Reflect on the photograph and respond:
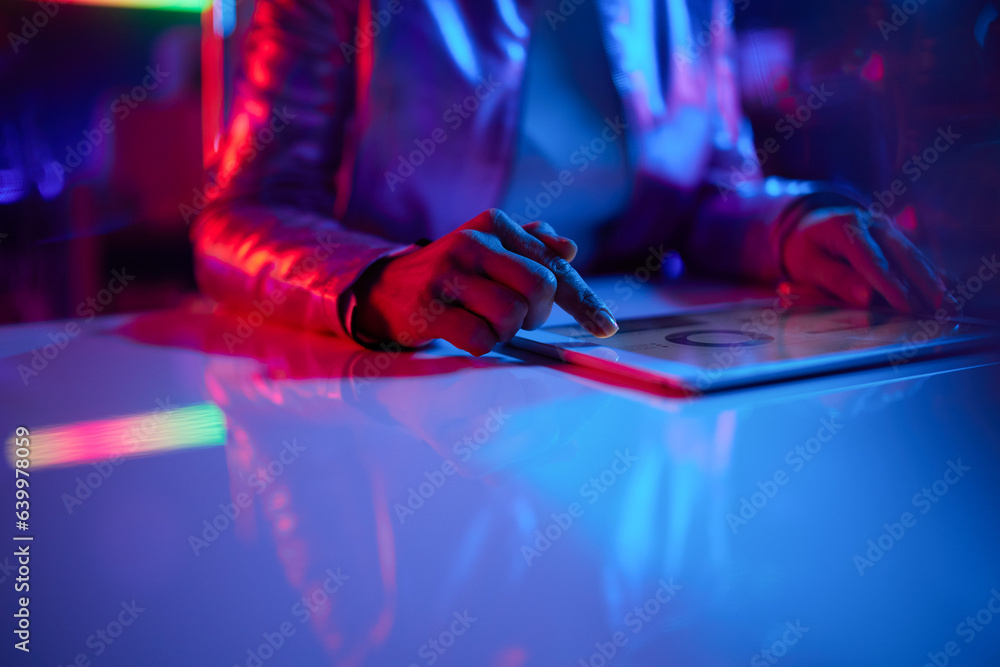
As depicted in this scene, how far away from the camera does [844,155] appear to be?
109cm

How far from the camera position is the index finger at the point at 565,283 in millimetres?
646

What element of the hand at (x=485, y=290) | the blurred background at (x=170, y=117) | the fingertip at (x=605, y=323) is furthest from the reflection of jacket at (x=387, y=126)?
the fingertip at (x=605, y=323)

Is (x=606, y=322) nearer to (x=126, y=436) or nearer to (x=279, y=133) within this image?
(x=126, y=436)

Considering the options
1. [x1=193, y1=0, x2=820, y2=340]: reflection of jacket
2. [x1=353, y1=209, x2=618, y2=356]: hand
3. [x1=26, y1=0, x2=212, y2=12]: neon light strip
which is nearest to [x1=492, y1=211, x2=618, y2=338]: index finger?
[x1=353, y1=209, x2=618, y2=356]: hand

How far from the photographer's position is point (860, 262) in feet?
2.75

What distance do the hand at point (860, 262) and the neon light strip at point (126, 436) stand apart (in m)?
0.70

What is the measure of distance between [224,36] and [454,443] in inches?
48.2

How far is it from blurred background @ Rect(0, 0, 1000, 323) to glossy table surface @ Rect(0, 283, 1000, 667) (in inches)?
15.5

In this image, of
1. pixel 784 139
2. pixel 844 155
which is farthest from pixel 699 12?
pixel 844 155

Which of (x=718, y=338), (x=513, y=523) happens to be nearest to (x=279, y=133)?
(x=718, y=338)

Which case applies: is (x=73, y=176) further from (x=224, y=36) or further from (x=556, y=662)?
(x=556, y=662)

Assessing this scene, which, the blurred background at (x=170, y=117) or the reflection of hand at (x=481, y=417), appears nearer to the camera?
the reflection of hand at (x=481, y=417)

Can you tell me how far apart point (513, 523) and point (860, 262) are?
0.68 m

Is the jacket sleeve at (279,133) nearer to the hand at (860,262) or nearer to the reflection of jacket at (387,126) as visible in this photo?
the reflection of jacket at (387,126)
